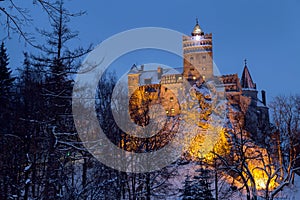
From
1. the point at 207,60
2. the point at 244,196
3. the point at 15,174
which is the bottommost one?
the point at 244,196

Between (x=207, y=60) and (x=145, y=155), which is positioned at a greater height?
(x=207, y=60)

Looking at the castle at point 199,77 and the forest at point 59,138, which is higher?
the castle at point 199,77

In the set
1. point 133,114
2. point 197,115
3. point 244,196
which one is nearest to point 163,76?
point 197,115

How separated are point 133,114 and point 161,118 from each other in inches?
113

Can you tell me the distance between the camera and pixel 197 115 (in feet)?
92.5

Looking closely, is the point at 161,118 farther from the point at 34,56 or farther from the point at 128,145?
the point at 34,56

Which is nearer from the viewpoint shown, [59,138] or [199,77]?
[59,138]

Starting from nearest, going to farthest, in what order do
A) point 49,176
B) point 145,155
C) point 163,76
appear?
point 49,176
point 145,155
point 163,76

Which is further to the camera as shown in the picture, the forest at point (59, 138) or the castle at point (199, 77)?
the castle at point (199, 77)

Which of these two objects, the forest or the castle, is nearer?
Result: the forest

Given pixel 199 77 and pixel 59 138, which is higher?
pixel 199 77

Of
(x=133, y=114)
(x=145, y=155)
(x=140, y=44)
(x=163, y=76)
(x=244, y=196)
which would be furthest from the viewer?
(x=163, y=76)

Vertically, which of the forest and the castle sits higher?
the castle

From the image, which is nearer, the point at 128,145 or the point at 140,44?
the point at 128,145
